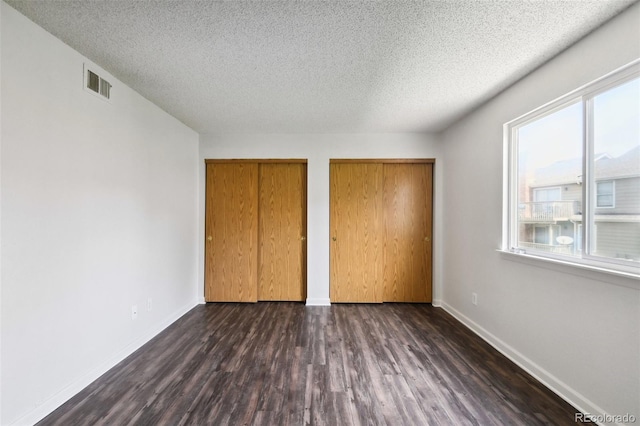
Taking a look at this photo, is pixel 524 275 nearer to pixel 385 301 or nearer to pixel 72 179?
pixel 385 301

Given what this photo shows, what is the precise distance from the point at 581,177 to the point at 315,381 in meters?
2.37

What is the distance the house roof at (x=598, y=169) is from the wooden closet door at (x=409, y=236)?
58.1 inches

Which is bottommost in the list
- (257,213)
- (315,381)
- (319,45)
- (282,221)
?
(315,381)

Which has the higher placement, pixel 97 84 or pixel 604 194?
pixel 97 84

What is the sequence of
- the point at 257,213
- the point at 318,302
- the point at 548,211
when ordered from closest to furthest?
1. the point at 548,211
2. the point at 318,302
3. the point at 257,213

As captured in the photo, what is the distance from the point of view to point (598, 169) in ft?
4.99

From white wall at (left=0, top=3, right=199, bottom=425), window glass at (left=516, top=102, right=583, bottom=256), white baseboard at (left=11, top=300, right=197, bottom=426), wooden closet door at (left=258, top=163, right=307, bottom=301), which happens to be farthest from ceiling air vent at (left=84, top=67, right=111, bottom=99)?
window glass at (left=516, top=102, right=583, bottom=256)

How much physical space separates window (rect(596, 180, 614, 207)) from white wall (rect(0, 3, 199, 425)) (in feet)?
11.5

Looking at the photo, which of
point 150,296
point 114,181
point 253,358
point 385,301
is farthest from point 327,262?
point 114,181

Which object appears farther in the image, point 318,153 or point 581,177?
point 318,153

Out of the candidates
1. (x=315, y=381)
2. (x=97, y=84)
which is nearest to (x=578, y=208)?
(x=315, y=381)

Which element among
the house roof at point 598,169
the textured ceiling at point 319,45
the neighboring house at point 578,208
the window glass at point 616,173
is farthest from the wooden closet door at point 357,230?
the window glass at point 616,173

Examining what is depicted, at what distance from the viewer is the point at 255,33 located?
1512 mm

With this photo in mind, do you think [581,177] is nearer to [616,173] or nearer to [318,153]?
[616,173]
